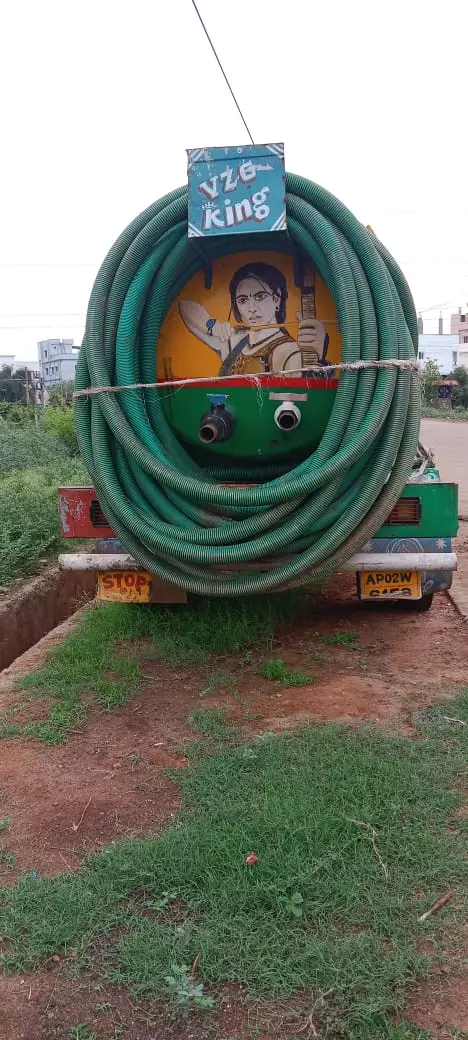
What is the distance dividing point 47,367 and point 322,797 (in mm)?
72685

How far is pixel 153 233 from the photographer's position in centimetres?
399

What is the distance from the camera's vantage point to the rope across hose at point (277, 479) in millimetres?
3701

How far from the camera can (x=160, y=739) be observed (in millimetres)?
3328

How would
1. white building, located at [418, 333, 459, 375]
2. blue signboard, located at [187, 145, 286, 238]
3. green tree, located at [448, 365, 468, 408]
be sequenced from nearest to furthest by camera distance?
blue signboard, located at [187, 145, 286, 238] < green tree, located at [448, 365, 468, 408] < white building, located at [418, 333, 459, 375]

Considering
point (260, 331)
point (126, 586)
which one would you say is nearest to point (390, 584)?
point (126, 586)

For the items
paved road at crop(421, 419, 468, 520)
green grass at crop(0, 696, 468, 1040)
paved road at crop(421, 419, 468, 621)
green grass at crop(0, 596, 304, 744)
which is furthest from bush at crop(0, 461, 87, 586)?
green grass at crop(0, 696, 468, 1040)

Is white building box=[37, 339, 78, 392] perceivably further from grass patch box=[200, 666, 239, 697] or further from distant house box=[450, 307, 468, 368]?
grass patch box=[200, 666, 239, 697]

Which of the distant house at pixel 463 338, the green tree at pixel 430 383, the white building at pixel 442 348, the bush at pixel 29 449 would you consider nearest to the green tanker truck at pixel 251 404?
the bush at pixel 29 449

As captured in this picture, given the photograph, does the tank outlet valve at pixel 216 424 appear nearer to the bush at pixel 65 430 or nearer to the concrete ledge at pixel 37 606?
the concrete ledge at pixel 37 606

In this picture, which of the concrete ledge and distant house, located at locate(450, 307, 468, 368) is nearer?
the concrete ledge

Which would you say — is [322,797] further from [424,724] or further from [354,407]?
[354,407]

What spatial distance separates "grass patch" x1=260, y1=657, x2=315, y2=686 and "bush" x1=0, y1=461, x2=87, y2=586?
123 inches

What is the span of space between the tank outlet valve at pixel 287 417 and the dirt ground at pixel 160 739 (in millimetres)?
1212

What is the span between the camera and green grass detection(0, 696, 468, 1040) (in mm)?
1945
